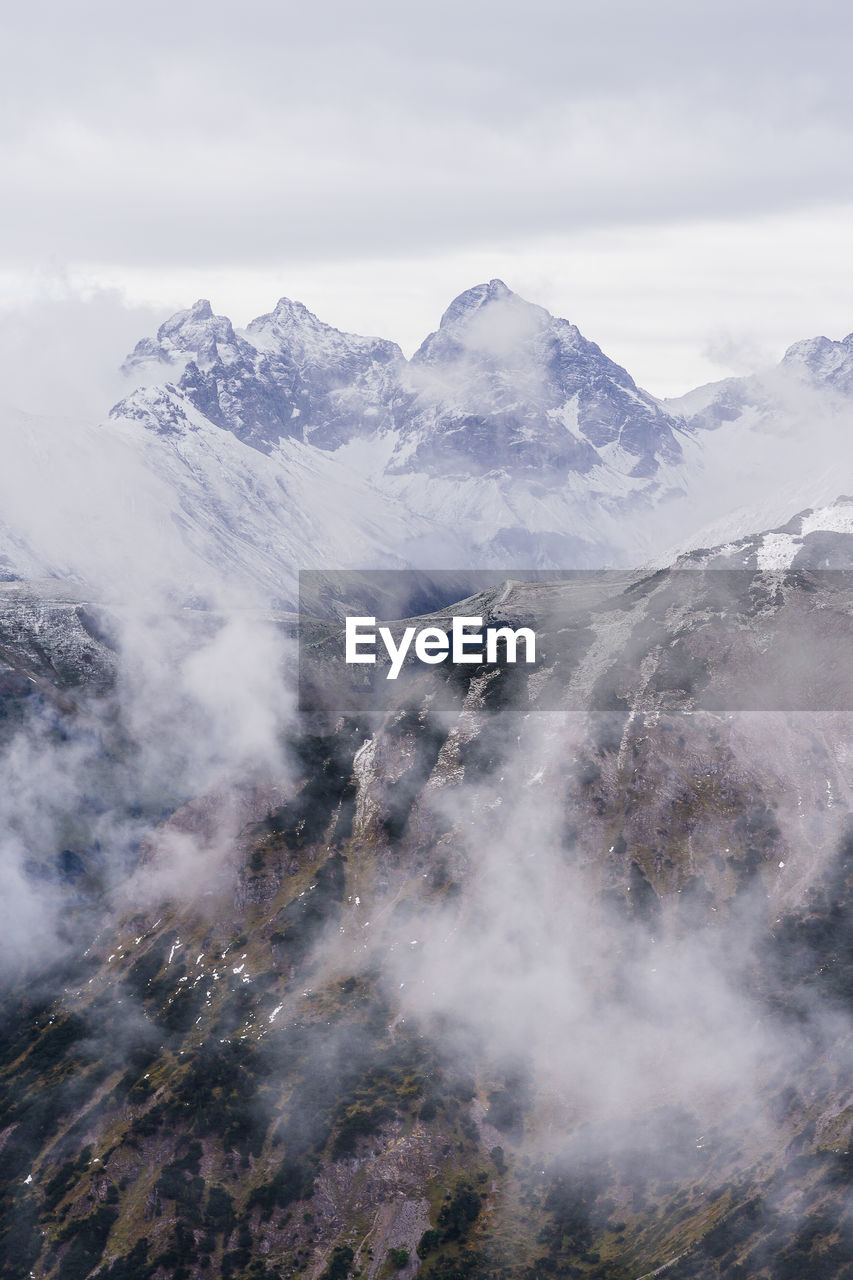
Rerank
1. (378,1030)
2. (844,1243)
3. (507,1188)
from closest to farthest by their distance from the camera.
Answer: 1. (844,1243)
2. (507,1188)
3. (378,1030)

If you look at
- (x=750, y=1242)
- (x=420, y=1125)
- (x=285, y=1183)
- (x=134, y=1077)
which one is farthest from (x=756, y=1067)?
(x=134, y=1077)

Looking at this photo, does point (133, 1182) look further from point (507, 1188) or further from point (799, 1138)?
point (799, 1138)

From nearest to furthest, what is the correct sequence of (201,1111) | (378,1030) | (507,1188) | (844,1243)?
(844,1243)
(507,1188)
(201,1111)
(378,1030)

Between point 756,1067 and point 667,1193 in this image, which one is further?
point 756,1067

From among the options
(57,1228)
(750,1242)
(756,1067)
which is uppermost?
(756,1067)

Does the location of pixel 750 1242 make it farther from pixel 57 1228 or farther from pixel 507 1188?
pixel 57 1228

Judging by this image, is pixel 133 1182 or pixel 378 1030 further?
pixel 378 1030

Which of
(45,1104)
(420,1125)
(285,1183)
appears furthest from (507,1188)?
(45,1104)

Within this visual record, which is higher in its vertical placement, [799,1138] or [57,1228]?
[799,1138]

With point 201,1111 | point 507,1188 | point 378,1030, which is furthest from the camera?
point 378,1030
